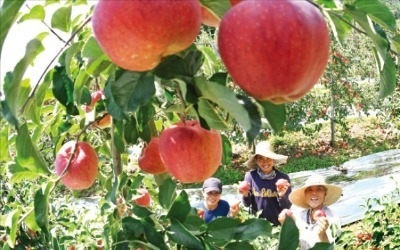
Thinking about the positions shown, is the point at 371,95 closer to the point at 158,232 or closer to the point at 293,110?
the point at 293,110

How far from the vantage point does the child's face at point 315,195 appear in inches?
116

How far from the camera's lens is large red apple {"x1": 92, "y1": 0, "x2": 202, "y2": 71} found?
2.03ft

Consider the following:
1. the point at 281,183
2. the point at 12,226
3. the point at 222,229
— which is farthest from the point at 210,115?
the point at 281,183

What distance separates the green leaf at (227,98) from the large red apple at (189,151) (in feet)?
0.62

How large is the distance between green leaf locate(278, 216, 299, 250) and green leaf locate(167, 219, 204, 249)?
154mm

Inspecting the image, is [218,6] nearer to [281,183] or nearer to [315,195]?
[315,195]

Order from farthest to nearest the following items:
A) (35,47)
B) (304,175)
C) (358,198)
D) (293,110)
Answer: (293,110), (304,175), (358,198), (35,47)

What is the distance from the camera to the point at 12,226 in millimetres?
1086

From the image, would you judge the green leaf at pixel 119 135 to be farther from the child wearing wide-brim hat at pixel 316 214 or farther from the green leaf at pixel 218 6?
the child wearing wide-brim hat at pixel 316 214

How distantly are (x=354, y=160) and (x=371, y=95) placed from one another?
1.64m

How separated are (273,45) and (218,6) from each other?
0.47 feet

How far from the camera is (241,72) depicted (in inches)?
25.1

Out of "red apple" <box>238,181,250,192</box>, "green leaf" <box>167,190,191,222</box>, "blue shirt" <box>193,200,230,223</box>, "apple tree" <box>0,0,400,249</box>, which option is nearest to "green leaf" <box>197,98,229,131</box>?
"apple tree" <box>0,0,400,249</box>

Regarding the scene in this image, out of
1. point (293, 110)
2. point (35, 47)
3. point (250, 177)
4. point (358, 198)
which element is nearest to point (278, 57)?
point (35, 47)
